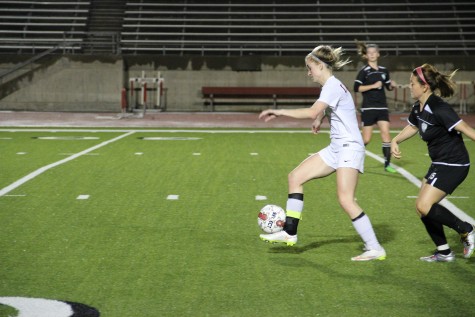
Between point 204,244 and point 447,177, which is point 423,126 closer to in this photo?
point 447,177

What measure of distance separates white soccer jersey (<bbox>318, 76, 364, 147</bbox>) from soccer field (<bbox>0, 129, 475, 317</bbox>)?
105 centimetres

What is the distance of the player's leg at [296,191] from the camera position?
800 cm

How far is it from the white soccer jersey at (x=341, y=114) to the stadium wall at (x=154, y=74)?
26.5 meters

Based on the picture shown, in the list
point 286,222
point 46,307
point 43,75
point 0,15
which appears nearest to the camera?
point 46,307

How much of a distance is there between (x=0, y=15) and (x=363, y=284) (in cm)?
3395

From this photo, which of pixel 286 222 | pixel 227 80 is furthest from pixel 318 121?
pixel 227 80

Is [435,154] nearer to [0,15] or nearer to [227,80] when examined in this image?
[227,80]

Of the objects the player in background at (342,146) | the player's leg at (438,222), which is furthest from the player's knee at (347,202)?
the player's leg at (438,222)

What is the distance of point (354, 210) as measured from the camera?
7707 millimetres

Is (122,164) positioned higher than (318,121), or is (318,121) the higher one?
(318,121)

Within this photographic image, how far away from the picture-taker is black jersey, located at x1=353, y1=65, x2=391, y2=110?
1509cm

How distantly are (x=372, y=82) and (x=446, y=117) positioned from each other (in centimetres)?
770

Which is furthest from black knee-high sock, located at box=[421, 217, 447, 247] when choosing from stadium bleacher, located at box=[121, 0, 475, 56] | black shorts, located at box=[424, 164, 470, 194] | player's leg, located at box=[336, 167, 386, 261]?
stadium bleacher, located at box=[121, 0, 475, 56]

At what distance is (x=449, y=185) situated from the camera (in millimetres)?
7566
